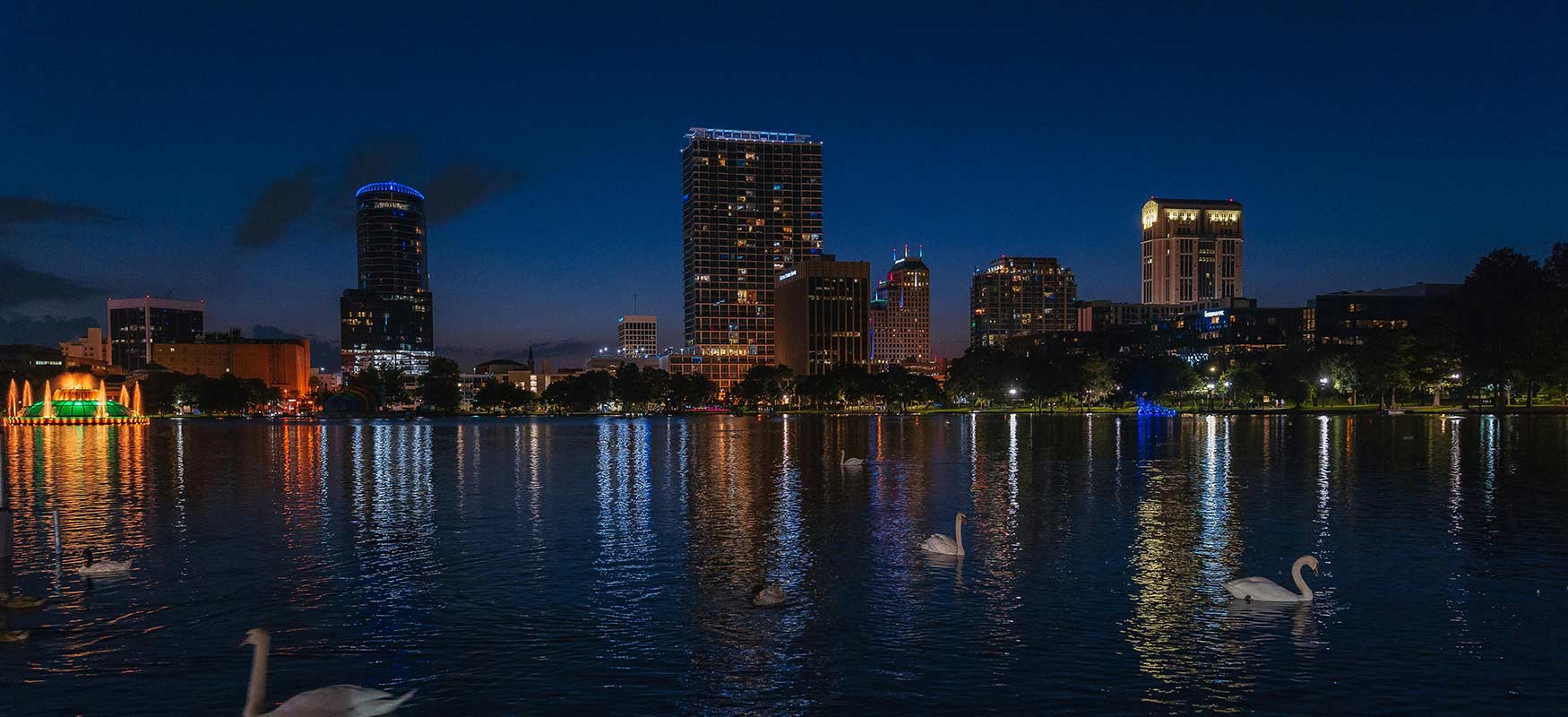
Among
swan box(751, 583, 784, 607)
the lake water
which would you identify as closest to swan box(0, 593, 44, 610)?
the lake water

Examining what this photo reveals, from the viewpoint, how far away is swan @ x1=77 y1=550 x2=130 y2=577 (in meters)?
27.8

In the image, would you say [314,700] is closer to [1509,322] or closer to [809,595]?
[809,595]

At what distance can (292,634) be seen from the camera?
21.9 m

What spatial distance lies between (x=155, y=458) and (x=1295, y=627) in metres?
84.7

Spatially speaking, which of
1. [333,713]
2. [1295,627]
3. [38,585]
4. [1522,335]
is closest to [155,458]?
[38,585]

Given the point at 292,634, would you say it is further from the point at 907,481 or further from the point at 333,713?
the point at 907,481

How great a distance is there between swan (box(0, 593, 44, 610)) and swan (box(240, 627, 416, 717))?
11.6 m

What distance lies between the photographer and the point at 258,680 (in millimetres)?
16109

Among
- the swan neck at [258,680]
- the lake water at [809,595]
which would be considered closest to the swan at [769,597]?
the lake water at [809,595]

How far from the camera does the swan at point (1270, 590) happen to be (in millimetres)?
24125

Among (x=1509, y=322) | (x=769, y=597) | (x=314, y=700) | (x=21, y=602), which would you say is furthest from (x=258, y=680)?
(x=1509, y=322)

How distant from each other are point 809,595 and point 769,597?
158 cm

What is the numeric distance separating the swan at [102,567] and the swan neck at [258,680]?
51.0ft

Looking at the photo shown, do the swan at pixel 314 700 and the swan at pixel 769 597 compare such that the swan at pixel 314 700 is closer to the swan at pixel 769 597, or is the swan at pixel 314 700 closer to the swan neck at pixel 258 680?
the swan neck at pixel 258 680
